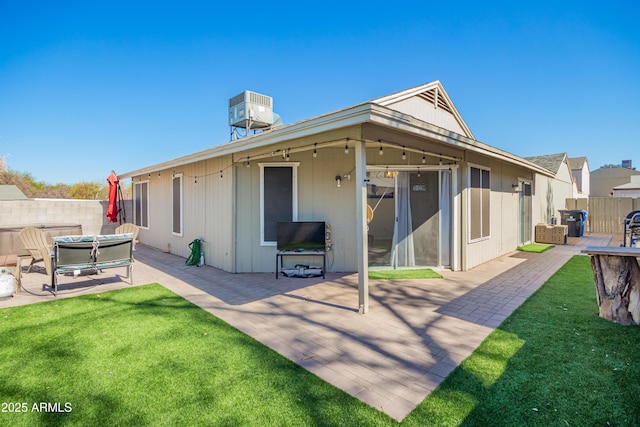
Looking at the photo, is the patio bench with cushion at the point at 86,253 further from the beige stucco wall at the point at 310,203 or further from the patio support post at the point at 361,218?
the patio support post at the point at 361,218

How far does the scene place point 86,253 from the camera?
16.7ft

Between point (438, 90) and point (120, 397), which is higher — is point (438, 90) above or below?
above

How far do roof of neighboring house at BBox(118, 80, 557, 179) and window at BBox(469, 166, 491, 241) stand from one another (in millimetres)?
580

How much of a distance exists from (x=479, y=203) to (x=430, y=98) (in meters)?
2.99

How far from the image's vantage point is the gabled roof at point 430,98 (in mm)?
7224

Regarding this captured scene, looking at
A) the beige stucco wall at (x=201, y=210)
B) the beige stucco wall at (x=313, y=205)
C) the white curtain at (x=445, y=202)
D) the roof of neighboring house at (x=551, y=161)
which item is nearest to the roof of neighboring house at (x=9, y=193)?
the beige stucco wall at (x=201, y=210)

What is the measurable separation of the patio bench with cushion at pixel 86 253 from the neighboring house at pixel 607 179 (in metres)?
38.1

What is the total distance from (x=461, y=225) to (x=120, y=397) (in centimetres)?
633

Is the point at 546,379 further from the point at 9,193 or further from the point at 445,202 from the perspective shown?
the point at 9,193

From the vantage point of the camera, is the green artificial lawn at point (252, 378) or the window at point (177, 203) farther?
the window at point (177, 203)

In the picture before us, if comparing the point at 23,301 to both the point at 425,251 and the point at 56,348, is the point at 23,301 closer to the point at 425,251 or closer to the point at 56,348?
the point at 56,348

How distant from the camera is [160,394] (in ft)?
7.76

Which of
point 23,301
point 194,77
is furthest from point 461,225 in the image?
point 194,77

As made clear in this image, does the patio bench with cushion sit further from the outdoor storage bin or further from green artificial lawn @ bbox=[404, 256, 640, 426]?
the outdoor storage bin
